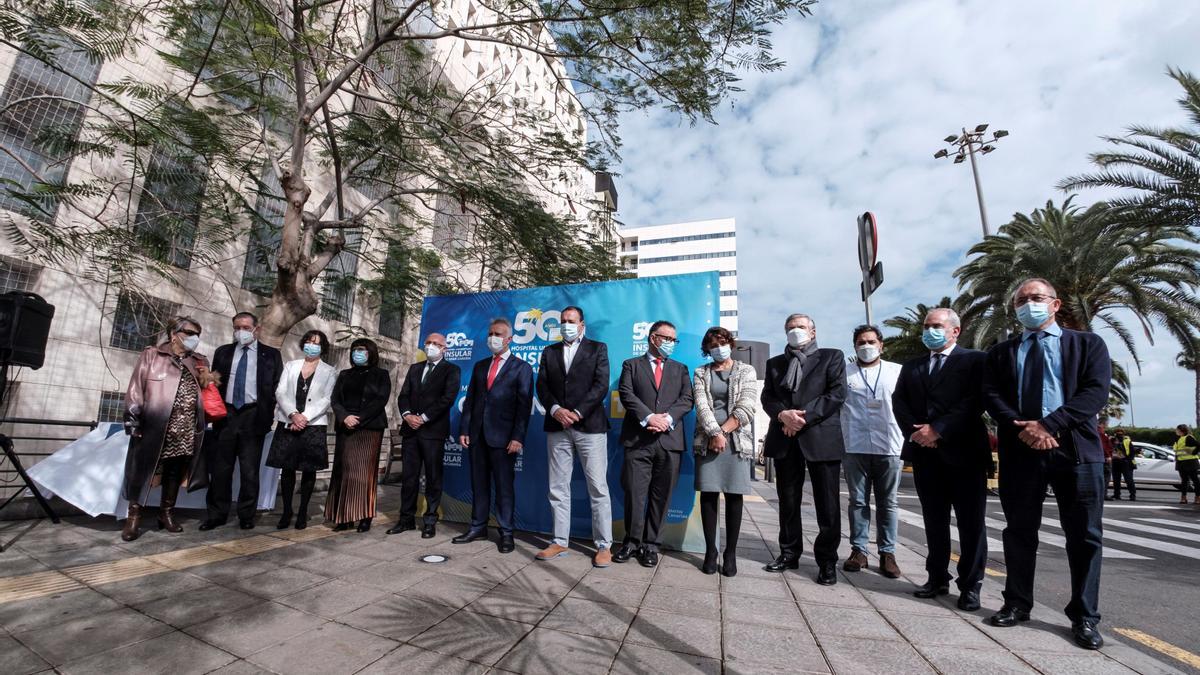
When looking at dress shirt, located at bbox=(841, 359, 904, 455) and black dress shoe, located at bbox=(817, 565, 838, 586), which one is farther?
dress shirt, located at bbox=(841, 359, 904, 455)

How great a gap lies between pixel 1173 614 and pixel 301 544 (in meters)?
6.27

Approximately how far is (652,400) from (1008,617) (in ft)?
8.19

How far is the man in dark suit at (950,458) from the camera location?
3.24m

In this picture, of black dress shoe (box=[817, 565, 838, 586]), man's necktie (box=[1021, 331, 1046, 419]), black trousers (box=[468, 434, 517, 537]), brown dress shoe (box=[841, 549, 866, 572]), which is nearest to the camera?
man's necktie (box=[1021, 331, 1046, 419])

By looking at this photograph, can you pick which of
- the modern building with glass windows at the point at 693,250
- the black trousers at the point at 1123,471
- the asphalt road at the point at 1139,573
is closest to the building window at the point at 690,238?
the modern building with glass windows at the point at 693,250

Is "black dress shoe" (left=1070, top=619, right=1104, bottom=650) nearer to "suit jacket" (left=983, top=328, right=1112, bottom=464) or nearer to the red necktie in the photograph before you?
"suit jacket" (left=983, top=328, right=1112, bottom=464)

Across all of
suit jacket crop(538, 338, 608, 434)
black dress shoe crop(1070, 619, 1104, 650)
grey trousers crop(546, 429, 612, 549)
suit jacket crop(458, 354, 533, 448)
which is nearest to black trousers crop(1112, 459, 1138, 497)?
black dress shoe crop(1070, 619, 1104, 650)

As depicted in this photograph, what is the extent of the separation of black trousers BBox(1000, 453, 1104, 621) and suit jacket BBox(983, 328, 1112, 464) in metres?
0.09

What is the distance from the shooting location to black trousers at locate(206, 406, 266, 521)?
185 inches

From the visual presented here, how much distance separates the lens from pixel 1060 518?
279 cm

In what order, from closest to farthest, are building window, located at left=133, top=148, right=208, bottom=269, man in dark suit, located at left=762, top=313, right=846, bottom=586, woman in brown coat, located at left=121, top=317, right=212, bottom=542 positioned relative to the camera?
man in dark suit, located at left=762, top=313, right=846, bottom=586 < woman in brown coat, located at left=121, top=317, right=212, bottom=542 < building window, located at left=133, top=148, right=208, bottom=269

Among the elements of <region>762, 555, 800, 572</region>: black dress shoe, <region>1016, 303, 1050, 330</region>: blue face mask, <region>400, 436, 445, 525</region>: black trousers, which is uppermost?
<region>1016, 303, 1050, 330</region>: blue face mask

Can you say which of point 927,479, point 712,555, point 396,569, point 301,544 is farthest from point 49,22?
point 927,479

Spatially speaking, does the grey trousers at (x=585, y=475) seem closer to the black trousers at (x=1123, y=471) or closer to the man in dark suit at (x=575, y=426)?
the man in dark suit at (x=575, y=426)
